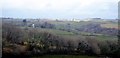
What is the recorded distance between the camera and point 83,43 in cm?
874

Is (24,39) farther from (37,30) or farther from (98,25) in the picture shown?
(98,25)

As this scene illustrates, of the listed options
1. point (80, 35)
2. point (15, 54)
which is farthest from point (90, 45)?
point (15, 54)

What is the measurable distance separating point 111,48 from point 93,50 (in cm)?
71

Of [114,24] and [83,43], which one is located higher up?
[114,24]

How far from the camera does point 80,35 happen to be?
9227 mm

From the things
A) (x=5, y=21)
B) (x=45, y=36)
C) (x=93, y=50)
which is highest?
(x=5, y=21)

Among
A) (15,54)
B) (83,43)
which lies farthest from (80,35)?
(15,54)

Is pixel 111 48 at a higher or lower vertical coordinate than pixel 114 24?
lower

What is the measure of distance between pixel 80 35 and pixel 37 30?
1804mm

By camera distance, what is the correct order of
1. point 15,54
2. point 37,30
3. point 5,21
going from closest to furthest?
point 15,54 < point 5,21 < point 37,30

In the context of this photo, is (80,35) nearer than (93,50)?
No

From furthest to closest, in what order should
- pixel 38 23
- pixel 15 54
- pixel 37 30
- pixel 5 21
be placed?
pixel 38 23 < pixel 37 30 < pixel 5 21 < pixel 15 54

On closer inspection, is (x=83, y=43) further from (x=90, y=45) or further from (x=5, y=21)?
(x=5, y=21)

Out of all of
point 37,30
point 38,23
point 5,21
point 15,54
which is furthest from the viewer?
point 38,23
